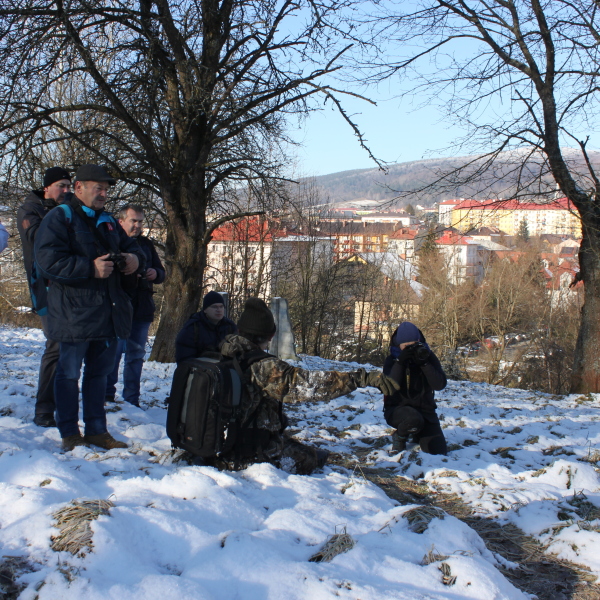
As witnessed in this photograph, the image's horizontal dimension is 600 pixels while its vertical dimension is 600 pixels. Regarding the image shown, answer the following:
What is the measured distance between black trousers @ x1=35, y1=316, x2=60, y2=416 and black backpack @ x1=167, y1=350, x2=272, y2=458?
1235 millimetres

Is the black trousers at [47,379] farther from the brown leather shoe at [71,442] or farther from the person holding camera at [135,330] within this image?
the person holding camera at [135,330]

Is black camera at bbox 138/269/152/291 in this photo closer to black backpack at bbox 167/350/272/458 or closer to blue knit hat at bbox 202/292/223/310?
blue knit hat at bbox 202/292/223/310

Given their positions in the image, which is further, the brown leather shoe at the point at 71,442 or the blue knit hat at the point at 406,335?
the blue knit hat at the point at 406,335

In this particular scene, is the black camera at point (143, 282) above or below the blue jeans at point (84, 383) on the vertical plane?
above

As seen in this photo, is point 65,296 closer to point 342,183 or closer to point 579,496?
point 579,496

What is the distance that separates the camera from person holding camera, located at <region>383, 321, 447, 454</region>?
16.6ft

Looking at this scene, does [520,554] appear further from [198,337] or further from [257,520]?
[198,337]

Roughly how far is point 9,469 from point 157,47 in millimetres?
6712

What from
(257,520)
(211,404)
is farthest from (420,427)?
(257,520)

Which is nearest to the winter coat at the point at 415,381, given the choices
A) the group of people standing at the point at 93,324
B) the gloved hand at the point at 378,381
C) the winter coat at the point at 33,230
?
the group of people standing at the point at 93,324

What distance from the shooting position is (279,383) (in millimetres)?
3555

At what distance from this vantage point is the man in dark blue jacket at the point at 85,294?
3.71 meters

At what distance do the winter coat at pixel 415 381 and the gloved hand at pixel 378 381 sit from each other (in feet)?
5.77

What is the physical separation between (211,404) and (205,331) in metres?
1.41
